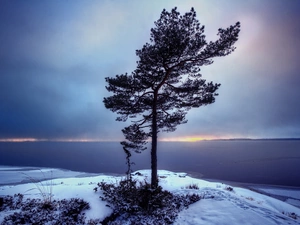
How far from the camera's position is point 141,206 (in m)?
6.76

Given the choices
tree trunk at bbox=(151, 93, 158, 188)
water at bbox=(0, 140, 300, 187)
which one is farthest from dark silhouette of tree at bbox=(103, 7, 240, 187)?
water at bbox=(0, 140, 300, 187)

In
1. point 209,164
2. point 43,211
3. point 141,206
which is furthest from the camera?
point 209,164

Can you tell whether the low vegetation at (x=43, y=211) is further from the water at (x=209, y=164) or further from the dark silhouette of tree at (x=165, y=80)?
the water at (x=209, y=164)

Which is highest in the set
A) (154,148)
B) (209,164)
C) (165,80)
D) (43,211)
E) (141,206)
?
(165,80)

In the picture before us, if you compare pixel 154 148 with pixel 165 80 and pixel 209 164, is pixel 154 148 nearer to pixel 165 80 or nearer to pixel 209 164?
pixel 165 80

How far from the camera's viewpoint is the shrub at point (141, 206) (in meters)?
6.02

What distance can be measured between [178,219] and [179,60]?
811cm

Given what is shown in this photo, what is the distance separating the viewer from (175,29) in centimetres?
A: 887

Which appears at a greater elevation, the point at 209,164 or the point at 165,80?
the point at 165,80

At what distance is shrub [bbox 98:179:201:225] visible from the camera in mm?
6016

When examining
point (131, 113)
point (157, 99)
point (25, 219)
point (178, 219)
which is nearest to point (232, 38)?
point (157, 99)

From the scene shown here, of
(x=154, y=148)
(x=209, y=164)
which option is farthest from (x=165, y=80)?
(x=209, y=164)

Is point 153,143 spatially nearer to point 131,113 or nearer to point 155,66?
point 131,113

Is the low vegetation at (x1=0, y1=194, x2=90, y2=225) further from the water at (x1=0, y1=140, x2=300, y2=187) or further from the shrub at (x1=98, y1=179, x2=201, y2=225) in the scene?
the water at (x1=0, y1=140, x2=300, y2=187)
